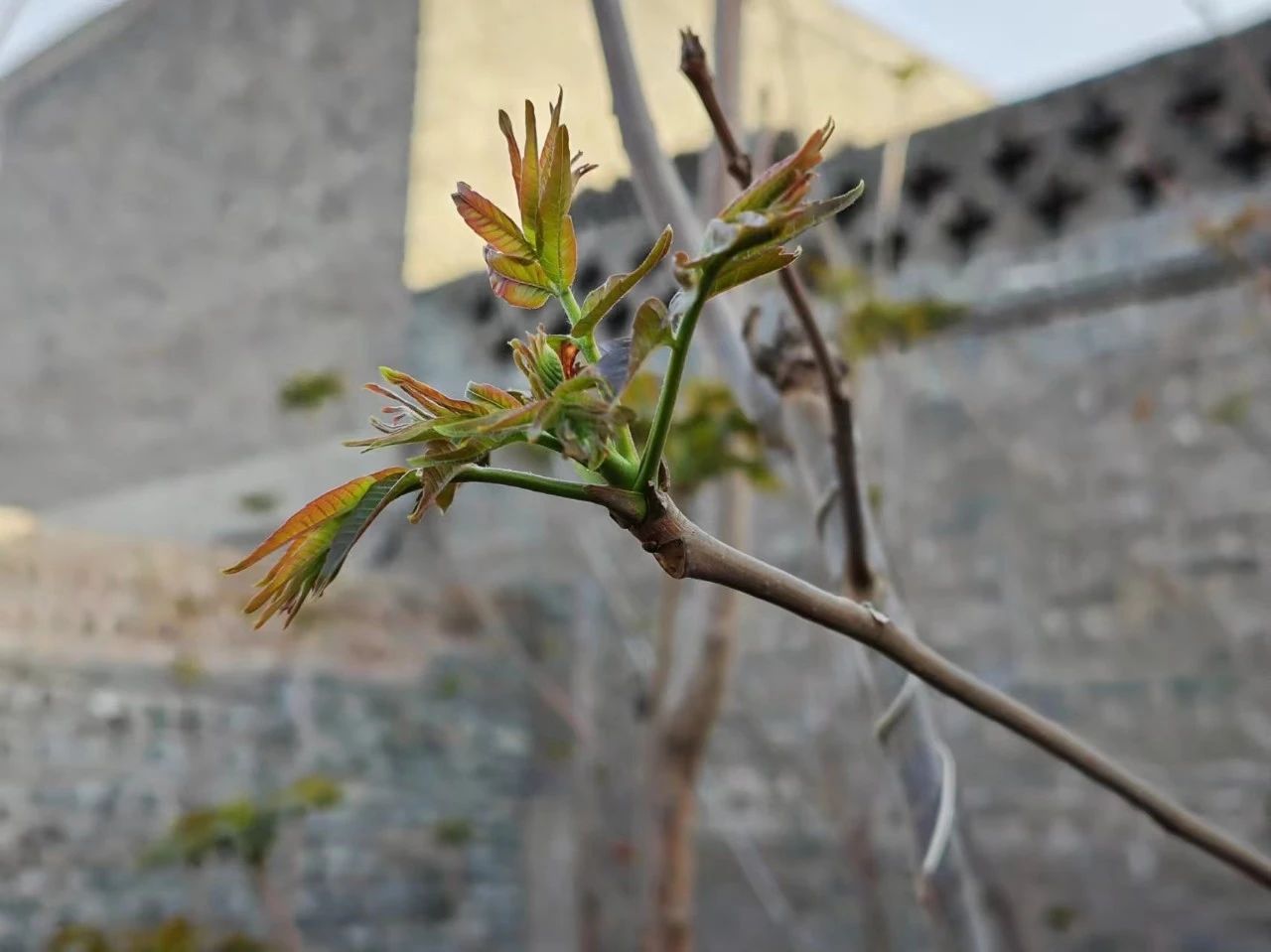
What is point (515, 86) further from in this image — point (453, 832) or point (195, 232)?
point (453, 832)

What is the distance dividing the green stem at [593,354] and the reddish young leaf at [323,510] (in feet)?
0.34

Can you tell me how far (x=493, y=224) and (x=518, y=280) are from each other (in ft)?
0.11

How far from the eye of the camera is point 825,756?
4.16 meters

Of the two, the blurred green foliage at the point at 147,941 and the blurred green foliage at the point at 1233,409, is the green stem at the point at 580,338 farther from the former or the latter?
the blurred green foliage at the point at 1233,409

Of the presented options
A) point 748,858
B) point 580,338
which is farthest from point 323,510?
point 748,858

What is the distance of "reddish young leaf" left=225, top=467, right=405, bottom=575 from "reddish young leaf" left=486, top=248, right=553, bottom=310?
118 millimetres

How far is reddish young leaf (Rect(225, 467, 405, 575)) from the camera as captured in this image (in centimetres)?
56

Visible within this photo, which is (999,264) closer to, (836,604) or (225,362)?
(836,604)

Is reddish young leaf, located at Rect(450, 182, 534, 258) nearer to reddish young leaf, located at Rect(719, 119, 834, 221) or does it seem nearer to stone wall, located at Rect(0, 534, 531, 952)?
reddish young leaf, located at Rect(719, 119, 834, 221)

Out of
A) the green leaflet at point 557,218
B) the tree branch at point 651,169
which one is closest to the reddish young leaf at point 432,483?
the green leaflet at point 557,218

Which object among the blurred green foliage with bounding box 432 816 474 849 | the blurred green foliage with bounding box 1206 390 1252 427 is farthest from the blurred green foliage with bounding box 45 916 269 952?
the blurred green foliage with bounding box 1206 390 1252 427

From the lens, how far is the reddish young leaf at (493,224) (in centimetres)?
61

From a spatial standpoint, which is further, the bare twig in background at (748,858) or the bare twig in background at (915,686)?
the bare twig in background at (748,858)

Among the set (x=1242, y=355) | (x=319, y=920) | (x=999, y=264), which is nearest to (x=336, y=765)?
(x=319, y=920)
